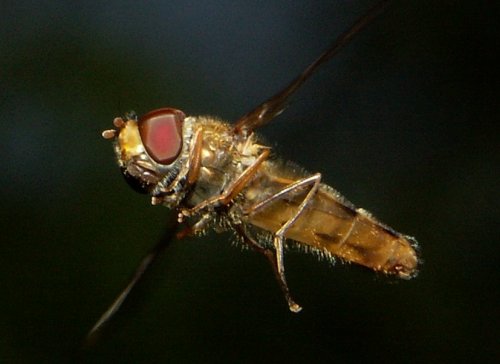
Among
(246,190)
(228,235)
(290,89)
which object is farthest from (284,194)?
(228,235)

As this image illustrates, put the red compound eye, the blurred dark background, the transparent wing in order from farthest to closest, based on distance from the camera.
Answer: the blurred dark background < the red compound eye < the transparent wing

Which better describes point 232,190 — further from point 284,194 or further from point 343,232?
point 343,232

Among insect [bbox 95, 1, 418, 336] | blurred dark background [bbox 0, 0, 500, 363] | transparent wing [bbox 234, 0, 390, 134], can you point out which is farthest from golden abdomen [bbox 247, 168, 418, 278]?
blurred dark background [bbox 0, 0, 500, 363]

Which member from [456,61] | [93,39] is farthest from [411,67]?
[93,39]

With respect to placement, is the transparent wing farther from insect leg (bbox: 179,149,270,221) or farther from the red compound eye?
the red compound eye

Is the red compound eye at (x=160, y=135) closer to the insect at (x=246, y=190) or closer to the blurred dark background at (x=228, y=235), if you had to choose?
→ the insect at (x=246, y=190)

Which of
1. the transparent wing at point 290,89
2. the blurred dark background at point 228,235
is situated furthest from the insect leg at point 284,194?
the blurred dark background at point 228,235

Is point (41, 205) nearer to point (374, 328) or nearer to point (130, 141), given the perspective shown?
point (374, 328)
